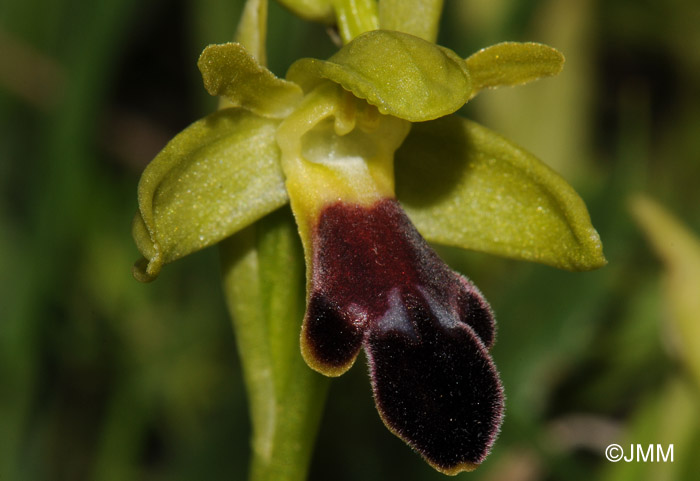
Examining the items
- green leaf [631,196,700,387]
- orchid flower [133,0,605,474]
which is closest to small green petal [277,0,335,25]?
orchid flower [133,0,605,474]

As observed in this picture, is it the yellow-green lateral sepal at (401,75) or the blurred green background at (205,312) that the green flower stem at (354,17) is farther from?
the blurred green background at (205,312)

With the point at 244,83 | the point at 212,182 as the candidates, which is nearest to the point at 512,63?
the point at 244,83

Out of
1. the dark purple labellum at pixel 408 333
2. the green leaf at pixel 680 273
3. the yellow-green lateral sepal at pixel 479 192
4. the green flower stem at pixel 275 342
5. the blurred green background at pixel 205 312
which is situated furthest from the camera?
the blurred green background at pixel 205 312

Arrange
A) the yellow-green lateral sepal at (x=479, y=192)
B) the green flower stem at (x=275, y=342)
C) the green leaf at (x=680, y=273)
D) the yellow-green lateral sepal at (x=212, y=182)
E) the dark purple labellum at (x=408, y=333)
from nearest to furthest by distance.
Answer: the dark purple labellum at (x=408, y=333)
the yellow-green lateral sepal at (x=212, y=182)
the green flower stem at (x=275, y=342)
the yellow-green lateral sepal at (x=479, y=192)
the green leaf at (x=680, y=273)

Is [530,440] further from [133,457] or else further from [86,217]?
[86,217]

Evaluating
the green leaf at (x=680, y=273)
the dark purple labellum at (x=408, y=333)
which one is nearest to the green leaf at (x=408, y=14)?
the dark purple labellum at (x=408, y=333)

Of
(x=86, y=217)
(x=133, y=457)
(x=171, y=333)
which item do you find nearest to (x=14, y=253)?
(x=86, y=217)

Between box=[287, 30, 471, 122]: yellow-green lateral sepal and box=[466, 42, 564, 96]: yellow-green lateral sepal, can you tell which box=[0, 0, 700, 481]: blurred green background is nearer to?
box=[466, 42, 564, 96]: yellow-green lateral sepal
